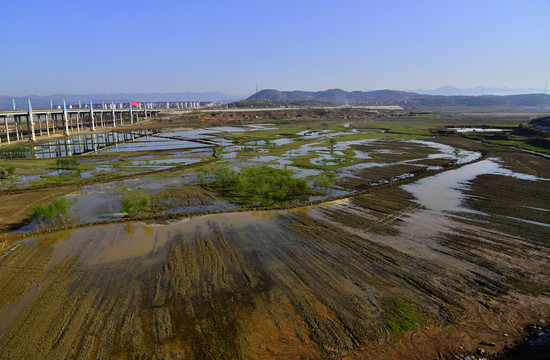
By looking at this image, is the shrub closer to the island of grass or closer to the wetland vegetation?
the wetland vegetation

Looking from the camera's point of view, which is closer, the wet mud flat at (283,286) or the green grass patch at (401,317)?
the wet mud flat at (283,286)

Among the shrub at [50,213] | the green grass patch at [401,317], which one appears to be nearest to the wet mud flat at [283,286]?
the green grass patch at [401,317]

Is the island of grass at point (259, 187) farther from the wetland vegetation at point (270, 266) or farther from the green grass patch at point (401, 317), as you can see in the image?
the green grass patch at point (401, 317)

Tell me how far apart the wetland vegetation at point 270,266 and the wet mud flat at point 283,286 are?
0.07 metres

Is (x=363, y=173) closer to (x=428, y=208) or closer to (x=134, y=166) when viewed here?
(x=428, y=208)

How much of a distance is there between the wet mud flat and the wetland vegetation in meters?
0.07

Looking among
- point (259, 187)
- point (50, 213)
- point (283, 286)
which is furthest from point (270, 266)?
point (50, 213)

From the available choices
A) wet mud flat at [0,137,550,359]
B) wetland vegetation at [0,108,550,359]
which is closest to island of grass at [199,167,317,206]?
wetland vegetation at [0,108,550,359]

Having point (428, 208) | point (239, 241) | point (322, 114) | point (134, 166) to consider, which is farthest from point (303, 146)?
point (322, 114)

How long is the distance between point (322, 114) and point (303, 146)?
91306 mm

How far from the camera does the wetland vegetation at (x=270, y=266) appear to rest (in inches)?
449

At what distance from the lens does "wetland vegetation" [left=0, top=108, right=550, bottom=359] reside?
449 inches

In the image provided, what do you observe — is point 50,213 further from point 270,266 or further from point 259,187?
point 270,266

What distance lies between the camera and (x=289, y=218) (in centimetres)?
2334
